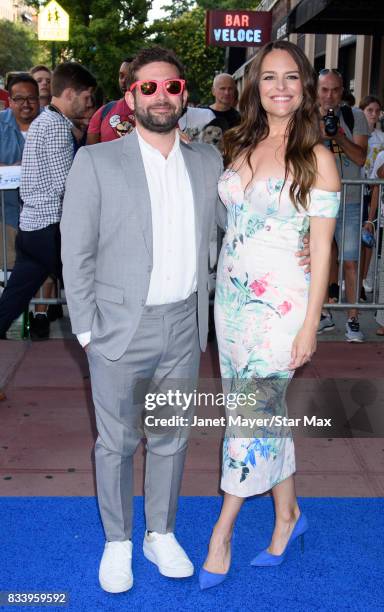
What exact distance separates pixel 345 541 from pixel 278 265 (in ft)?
4.98

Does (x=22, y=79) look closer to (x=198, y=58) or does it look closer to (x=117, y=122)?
(x=117, y=122)

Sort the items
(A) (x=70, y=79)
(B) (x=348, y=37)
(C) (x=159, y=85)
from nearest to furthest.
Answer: (C) (x=159, y=85) < (A) (x=70, y=79) < (B) (x=348, y=37)

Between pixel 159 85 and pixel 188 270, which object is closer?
pixel 159 85

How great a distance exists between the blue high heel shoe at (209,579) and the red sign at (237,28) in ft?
74.6

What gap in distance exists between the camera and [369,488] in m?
4.35

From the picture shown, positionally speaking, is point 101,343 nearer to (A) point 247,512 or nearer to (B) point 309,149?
(B) point 309,149

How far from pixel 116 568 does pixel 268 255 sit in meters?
1.48

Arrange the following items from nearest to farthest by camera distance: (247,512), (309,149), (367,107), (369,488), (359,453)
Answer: (309,149) < (247,512) < (369,488) < (359,453) < (367,107)

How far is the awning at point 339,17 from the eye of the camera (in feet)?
40.8

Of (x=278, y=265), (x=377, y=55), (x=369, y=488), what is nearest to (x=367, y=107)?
(x=377, y=55)

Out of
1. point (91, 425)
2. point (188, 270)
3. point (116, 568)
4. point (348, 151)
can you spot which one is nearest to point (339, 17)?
point (348, 151)

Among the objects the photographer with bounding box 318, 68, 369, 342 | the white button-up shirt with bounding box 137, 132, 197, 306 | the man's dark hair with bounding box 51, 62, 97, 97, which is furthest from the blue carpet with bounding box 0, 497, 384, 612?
the photographer with bounding box 318, 68, 369, 342

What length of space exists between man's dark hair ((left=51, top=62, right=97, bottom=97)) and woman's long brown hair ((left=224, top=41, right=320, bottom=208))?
9.04ft

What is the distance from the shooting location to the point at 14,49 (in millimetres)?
68625
